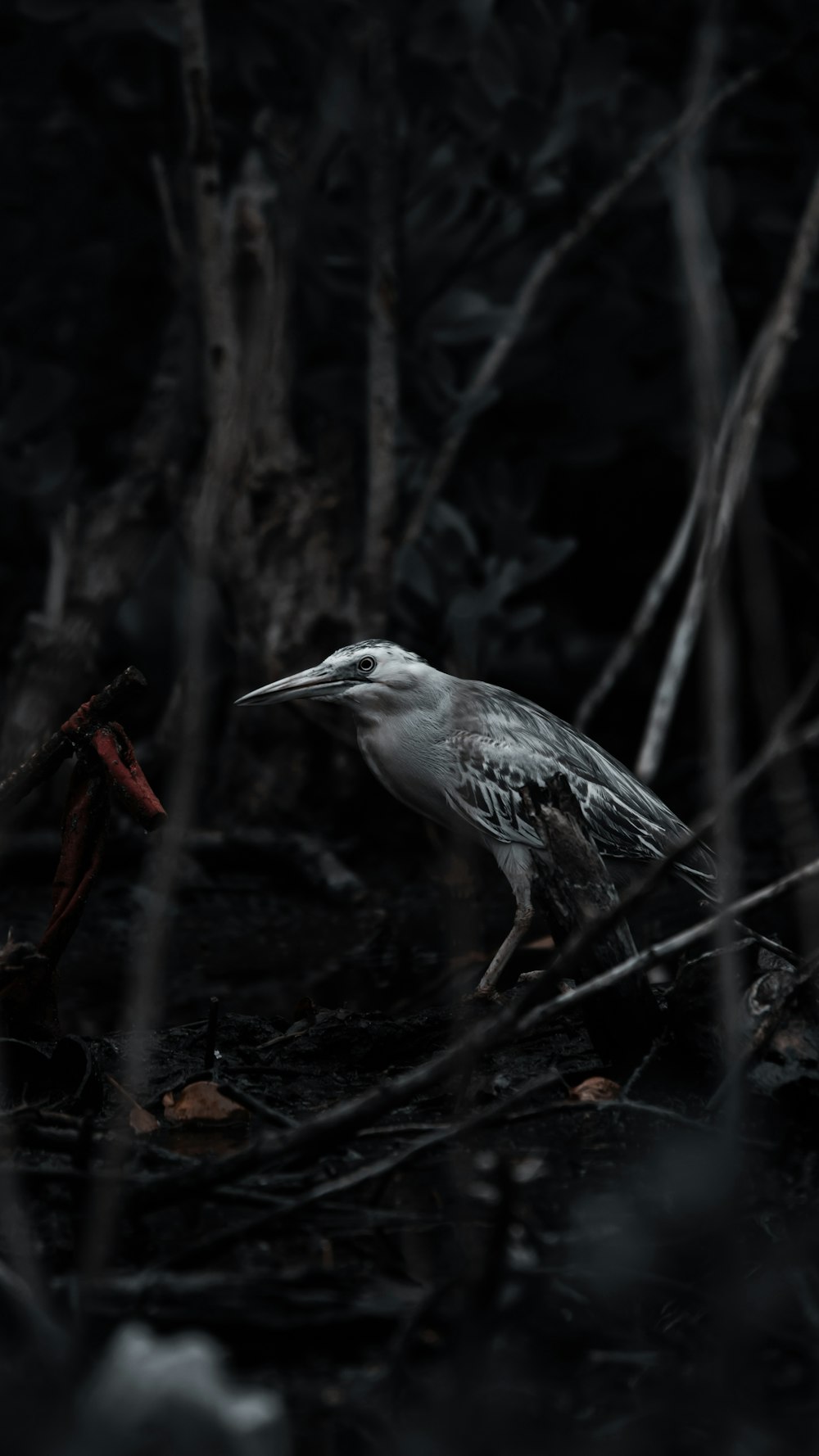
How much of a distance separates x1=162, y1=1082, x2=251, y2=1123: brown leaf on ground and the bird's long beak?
1539 mm

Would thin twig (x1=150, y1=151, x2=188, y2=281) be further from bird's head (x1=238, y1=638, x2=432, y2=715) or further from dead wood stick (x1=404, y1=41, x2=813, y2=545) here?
bird's head (x1=238, y1=638, x2=432, y2=715)

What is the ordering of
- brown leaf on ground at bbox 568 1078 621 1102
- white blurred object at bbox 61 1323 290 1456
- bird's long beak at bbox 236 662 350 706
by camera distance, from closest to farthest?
white blurred object at bbox 61 1323 290 1456, brown leaf on ground at bbox 568 1078 621 1102, bird's long beak at bbox 236 662 350 706

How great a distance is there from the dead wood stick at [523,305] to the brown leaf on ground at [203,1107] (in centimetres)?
400

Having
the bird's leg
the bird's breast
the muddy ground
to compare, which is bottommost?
the bird's leg

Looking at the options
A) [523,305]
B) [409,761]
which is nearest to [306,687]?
[409,761]

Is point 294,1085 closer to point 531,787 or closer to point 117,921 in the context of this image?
point 531,787

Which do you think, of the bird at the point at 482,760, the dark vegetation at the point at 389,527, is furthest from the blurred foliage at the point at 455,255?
the bird at the point at 482,760

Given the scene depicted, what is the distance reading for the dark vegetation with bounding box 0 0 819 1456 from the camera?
10.1ft

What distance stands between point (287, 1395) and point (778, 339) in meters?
4.70

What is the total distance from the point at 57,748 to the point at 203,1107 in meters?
0.79

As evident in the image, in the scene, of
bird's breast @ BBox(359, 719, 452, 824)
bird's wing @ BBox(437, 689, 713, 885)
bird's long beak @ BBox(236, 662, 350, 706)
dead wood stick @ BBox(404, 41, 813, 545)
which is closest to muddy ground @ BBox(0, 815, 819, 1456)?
bird's wing @ BBox(437, 689, 713, 885)

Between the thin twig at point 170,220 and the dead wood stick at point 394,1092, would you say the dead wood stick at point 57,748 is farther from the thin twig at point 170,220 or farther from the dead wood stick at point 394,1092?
the thin twig at point 170,220

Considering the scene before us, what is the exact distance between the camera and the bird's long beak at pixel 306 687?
4.45m

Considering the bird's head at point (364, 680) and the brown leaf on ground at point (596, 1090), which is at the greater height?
the bird's head at point (364, 680)
